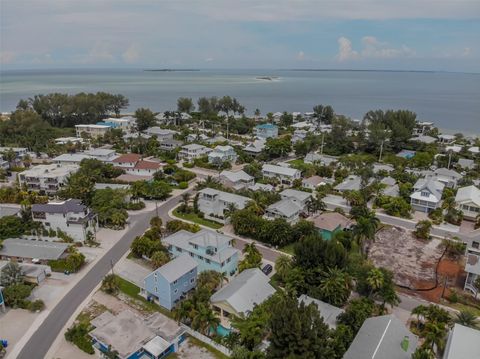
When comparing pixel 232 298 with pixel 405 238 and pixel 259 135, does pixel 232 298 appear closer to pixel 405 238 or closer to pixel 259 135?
pixel 405 238

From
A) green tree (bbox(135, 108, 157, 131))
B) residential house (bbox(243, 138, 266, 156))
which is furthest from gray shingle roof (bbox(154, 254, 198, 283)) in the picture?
green tree (bbox(135, 108, 157, 131))

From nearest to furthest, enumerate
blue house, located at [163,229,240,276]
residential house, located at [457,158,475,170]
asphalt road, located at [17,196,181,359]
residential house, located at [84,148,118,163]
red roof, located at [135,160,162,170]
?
asphalt road, located at [17,196,181,359] → blue house, located at [163,229,240,276] → red roof, located at [135,160,162,170] → residential house, located at [457,158,475,170] → residential house, located at [84,148,118,163]

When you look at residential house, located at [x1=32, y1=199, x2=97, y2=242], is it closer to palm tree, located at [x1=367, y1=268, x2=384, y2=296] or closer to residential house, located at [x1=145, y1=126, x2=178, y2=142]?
palm tree, located at [x1=367, y1=268, x2=384, y2=296]

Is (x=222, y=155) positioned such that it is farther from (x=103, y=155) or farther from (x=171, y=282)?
(x=171, y=282)

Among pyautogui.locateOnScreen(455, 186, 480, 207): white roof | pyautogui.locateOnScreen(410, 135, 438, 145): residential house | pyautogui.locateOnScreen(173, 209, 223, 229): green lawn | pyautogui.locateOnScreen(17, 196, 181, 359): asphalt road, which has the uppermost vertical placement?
pyautogui.locateOnScreen(410, 135, 438, 145): residential house

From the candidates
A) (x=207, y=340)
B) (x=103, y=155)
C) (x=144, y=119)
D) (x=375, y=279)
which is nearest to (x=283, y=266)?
(x=375, y=279)
